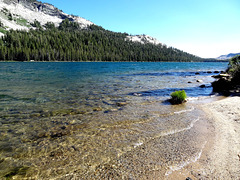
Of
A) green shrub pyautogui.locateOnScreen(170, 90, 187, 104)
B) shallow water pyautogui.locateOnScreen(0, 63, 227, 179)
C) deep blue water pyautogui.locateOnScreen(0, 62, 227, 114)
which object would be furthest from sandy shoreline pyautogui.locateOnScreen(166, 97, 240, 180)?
deep blue water pyautogui.locateOnScreen(0, 62, 227, 114)

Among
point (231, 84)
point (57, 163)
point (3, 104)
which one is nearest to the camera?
point (57, 163)

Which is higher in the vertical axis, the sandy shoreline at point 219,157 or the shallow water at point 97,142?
the sandy shoreline at point 219,157

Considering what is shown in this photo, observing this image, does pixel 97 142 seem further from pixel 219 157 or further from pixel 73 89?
pixel 73 89

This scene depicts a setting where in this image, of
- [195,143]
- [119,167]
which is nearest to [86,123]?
[119,167]

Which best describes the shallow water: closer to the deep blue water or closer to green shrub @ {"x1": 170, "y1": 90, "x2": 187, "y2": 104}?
the deep blue water

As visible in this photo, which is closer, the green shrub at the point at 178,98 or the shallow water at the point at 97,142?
the shallow water at the point at 97,142

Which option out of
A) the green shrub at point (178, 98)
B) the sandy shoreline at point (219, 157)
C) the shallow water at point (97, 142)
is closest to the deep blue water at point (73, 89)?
the shallow water at point (97, 142)

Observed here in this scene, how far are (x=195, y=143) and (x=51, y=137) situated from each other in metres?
6.40

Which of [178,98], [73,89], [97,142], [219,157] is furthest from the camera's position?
[73,89]

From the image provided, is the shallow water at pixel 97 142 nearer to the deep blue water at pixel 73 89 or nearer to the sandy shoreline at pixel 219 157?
the sandy shoreline at pixel 219 157

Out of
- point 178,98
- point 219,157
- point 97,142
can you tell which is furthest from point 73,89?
point 219,157

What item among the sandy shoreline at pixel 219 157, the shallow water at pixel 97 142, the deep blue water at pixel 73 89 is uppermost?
the deep blue water at pixel 73 89

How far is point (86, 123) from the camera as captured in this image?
815cm

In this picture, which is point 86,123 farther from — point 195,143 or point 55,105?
point 195,143
